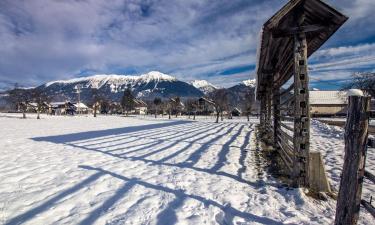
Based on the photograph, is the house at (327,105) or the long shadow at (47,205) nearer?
the long shadow at (47,205)

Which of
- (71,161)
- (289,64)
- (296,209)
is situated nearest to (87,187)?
(71,161)

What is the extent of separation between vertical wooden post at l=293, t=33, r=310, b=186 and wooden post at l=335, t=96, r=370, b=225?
2.07m

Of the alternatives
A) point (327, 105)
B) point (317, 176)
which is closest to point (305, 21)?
point (317, 176)

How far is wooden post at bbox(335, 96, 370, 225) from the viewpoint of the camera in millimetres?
2721

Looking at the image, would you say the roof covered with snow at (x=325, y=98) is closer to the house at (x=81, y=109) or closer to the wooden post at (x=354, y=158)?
the wooden post at (x=354, y=158)

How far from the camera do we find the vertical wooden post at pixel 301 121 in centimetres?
493

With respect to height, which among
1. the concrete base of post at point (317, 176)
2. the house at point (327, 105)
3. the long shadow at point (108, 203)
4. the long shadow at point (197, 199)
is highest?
the house at point (327, 105)

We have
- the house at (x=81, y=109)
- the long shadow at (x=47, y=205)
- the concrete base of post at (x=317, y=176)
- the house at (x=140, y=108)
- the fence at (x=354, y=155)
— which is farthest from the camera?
the house at (x=140, y=108)

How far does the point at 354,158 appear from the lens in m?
2.78

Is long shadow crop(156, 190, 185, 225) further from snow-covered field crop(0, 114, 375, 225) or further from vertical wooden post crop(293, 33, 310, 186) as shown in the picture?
vertical wooden post crop(293, 33, 310, 186)

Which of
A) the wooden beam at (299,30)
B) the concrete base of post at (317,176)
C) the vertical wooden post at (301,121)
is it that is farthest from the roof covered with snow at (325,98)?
the vertical wooden post at (301,121)

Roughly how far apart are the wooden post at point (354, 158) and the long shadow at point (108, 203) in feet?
10.5

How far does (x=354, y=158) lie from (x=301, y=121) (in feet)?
7.39

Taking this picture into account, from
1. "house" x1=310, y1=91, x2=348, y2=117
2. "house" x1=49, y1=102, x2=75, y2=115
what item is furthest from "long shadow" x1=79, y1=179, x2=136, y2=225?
"house" x1=49, y1=102, x2=75, y2=115
